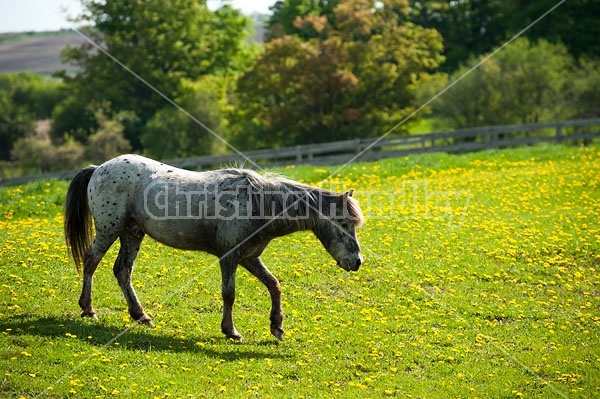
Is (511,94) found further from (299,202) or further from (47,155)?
(299,202)

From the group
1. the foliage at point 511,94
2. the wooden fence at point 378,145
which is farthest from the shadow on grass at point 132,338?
the foliage at point 511,94

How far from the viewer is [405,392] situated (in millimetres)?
8852

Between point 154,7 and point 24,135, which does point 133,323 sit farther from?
point 24,135

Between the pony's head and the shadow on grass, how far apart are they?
5.50 feet

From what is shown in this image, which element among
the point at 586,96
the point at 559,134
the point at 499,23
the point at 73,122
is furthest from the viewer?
the point at 499,23

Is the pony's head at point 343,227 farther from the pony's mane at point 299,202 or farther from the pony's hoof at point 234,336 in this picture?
the pony's hoof at point 234,336

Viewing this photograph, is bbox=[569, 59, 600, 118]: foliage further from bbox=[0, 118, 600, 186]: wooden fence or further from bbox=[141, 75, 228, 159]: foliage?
bbox=[141, 75, 228, 159]: foliage

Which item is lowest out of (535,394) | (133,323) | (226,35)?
(535,394)

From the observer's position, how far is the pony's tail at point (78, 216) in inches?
434

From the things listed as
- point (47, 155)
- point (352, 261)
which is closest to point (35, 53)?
point (47, 155)

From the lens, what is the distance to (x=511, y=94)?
4216cm

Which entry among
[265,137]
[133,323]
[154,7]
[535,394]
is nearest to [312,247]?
[133,323]

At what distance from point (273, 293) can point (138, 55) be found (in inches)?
1697

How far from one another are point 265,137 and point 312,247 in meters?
28.5
